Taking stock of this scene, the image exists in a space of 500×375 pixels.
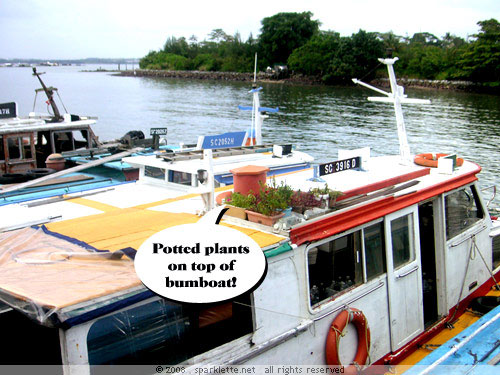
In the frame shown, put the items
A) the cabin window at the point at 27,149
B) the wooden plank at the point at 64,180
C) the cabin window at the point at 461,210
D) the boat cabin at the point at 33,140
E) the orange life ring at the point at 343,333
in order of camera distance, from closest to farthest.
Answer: the orange life ring at the point at 343,333
the cabin window at the point at 461,210
the wooden plank at the point at 64,180
the boat cabin at the point at 33,140
the cabin window at the point at 27,149

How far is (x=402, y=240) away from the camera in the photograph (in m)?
6.13

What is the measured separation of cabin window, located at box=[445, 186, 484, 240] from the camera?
691cm

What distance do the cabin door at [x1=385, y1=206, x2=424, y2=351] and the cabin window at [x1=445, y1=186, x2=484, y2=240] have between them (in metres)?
0.91

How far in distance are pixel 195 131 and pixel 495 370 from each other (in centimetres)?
3132

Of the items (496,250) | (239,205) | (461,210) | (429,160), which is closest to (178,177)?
(239,205)

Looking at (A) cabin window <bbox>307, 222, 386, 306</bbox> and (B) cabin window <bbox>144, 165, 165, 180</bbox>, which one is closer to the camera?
(A) cabin window <bbox>307, 222, 386, 306</bbox>

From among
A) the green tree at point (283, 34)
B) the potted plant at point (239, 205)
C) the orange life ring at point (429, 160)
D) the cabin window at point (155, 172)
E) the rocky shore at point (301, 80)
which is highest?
the green tree at point (283, 34)

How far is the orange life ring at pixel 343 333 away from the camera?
16.4 feet

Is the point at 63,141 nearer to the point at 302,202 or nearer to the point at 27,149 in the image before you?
the point at 27,149

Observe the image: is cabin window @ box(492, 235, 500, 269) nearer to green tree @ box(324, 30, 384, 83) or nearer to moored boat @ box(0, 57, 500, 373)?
moored boat @ box(0, 57, 500, 373)

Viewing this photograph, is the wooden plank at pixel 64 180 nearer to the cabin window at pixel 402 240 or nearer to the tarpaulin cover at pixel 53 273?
the tarpaulin cover at pixel 53 273

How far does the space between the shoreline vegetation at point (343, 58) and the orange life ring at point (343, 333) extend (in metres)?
30.7

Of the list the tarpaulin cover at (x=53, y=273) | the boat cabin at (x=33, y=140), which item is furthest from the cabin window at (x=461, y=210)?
the boat cabin at (x=33, y=140)

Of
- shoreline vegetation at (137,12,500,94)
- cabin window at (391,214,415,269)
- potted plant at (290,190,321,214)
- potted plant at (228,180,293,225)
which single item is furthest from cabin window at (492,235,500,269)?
shoreline vegetation at (137,12,500,94)
